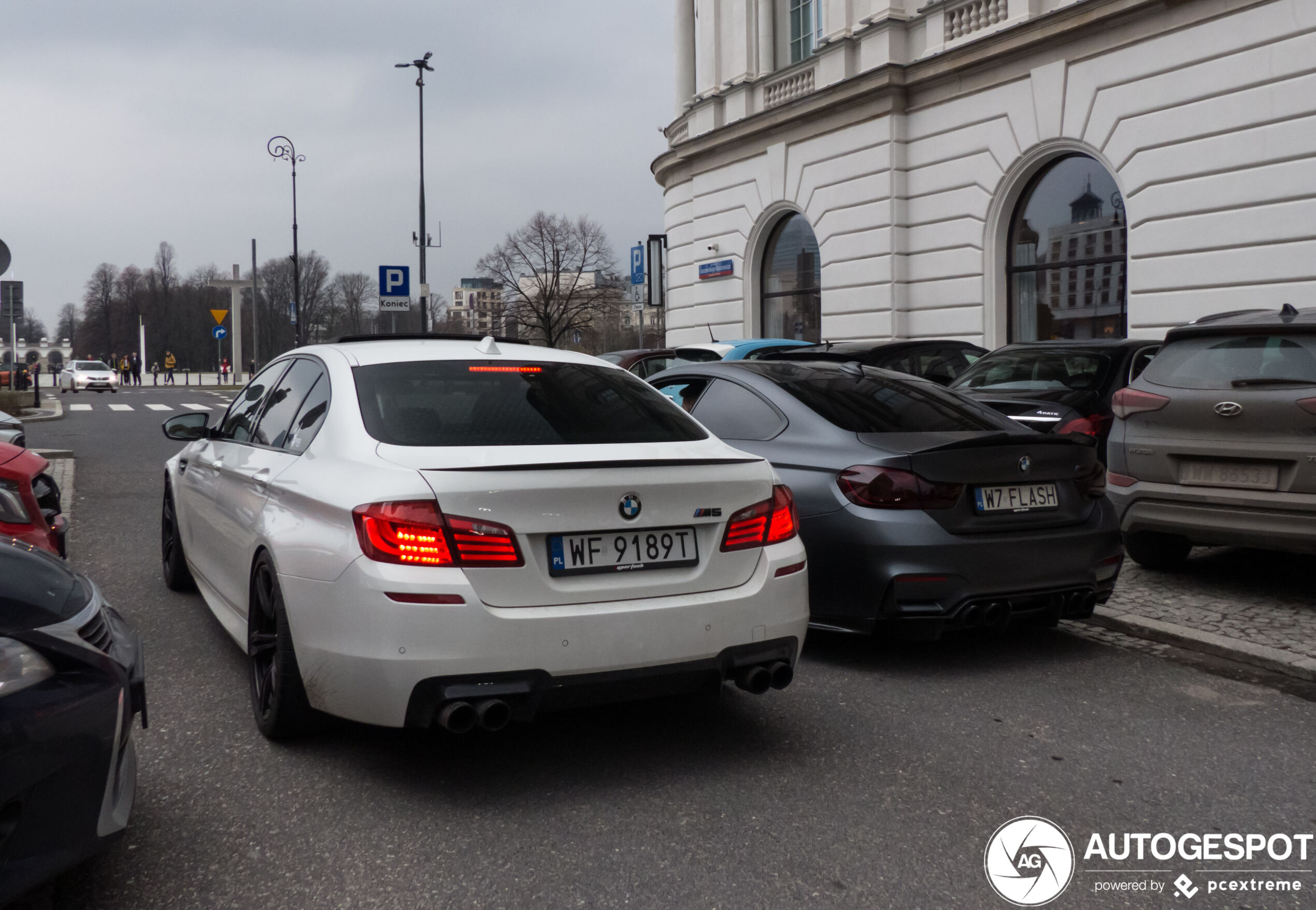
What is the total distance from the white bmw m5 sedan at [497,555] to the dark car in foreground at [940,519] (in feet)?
3.46

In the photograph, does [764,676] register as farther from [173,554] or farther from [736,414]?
[173,554]

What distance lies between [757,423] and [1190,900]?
3316 millimetres

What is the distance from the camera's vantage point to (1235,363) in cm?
639

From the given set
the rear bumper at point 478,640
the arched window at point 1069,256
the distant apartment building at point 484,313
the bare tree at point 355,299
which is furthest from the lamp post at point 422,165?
the bare tree at point 355,299

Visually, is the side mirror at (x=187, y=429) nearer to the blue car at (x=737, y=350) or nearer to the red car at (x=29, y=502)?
the red car at (x=29, y=502)

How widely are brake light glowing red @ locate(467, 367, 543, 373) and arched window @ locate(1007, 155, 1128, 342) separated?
14071mm

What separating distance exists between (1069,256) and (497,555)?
16168 mm

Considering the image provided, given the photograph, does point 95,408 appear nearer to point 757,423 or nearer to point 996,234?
point 996,234

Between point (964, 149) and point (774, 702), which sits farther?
point (964, 149)

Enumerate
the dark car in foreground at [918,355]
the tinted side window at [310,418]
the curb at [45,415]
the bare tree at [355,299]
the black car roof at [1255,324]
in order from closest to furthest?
the tinted side window at [310,418] → the black car roof at [1255,324] → the dark car in foreground at [918,355] → the curb at [45,415] → the bare tree at [355,299]

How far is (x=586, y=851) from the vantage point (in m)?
3.19

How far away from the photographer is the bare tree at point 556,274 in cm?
5884

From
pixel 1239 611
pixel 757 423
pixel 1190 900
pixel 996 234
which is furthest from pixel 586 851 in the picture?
pixel 996 234

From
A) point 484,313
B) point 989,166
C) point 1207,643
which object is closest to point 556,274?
point 484,313
